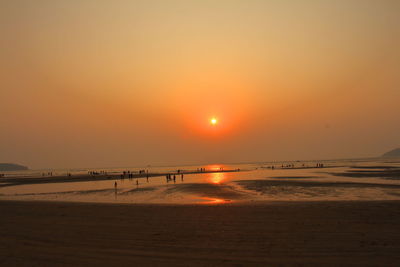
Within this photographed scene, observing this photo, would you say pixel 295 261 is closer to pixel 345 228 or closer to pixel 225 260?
pixel 225 260

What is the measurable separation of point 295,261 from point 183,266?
329 cm

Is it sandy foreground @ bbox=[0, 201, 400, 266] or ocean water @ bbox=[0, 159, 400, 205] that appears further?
ocean water @ bbox=[0, 159, 400, 205]

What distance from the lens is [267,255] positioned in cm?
976

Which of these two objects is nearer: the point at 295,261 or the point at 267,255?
the point at 295,261

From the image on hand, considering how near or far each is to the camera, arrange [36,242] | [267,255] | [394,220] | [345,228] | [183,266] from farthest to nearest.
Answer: [394,220]
[345,228]
[36,242]
[267,255]
[183,266]

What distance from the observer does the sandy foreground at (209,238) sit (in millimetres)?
9562

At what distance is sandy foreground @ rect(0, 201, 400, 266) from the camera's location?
9.56 m

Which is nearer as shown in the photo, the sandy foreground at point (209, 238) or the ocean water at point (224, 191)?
the sandy foreground at point (209, 238)

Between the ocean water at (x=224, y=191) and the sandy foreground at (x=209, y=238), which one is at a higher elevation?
the sandy foreground at (x=209, y=238)

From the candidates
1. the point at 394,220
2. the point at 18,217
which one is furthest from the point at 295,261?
the point at 18,217

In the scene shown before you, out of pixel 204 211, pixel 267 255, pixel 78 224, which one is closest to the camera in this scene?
pixel 267 255

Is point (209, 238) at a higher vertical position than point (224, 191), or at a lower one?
higher

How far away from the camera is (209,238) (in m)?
12.0

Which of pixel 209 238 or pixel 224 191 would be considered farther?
pixel 224 191
